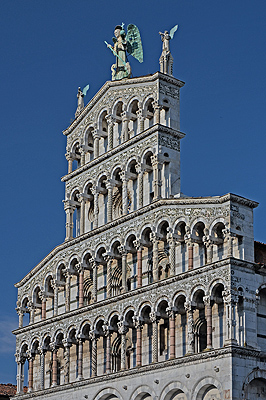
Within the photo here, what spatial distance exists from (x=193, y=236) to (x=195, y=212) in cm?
104

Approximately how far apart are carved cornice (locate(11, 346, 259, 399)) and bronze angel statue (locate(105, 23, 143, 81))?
16.0 metres

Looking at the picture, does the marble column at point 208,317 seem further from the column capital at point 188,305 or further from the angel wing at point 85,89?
the angel wing at point 85,89

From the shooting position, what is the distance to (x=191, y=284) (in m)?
37.4

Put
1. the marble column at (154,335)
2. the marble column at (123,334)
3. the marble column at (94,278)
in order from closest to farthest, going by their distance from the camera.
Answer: the marble column at (154,335) < the marble column at (123,334) < the marble column at (94,278)

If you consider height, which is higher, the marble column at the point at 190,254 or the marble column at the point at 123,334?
the marble column at the point at 190,254

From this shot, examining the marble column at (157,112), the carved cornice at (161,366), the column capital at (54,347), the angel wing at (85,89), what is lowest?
the carved cornice at (161,366)

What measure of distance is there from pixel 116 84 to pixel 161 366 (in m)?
15.7

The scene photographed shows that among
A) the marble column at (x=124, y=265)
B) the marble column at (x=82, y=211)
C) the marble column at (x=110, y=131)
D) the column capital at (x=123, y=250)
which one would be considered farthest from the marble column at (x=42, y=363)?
the marble column at (x=110, y=131)

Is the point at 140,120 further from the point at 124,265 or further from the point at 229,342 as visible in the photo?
the point at 229,342

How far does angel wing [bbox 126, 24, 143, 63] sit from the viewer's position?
47.5 metres

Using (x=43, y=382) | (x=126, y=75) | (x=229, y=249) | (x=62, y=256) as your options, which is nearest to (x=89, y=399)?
(x=43, y=382)

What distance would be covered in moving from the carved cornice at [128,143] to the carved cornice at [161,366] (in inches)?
440

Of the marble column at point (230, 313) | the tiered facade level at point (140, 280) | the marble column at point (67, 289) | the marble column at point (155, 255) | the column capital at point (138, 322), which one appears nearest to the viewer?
the marble column at point (230, 313)

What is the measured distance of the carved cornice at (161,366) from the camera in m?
34.8
